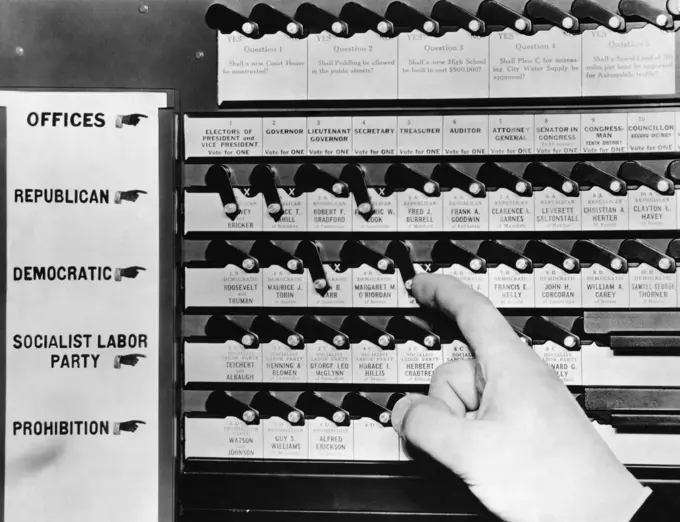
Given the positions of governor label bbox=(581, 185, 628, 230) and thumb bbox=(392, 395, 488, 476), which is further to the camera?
governor label bbox=(581, 185, 628, 230)

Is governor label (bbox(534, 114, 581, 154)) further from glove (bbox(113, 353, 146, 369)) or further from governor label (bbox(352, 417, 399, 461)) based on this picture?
glove (bbox(113, 353, 146, 369))

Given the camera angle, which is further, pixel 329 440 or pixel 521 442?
pixel 329 440

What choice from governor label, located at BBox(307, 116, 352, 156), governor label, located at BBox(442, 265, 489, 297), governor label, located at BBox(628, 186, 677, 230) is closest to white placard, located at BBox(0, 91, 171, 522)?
governor label, located at BBox(307, 116, 352, 156)

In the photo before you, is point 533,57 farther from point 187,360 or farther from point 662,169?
point 187,360

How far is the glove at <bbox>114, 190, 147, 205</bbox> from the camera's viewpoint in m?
0.95

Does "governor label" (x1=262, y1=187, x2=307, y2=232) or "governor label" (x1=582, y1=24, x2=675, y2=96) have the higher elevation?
"governor label" (x1=582, y1=24, x2=675, y2=96)

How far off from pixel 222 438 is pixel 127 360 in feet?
0.63

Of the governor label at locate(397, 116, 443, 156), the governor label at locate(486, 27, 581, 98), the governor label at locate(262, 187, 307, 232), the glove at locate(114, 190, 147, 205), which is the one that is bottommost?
the governor label at locate(262, 187, 307, 232)

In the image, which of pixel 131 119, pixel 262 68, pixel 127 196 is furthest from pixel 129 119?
pixel 262 68

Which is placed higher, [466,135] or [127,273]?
[466,135]

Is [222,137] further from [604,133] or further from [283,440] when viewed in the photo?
[604,133]

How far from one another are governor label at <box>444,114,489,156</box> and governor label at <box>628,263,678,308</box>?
29 centimetres

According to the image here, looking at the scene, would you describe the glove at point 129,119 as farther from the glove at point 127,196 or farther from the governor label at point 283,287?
the governor label at point 283,287

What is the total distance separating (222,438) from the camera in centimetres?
95
